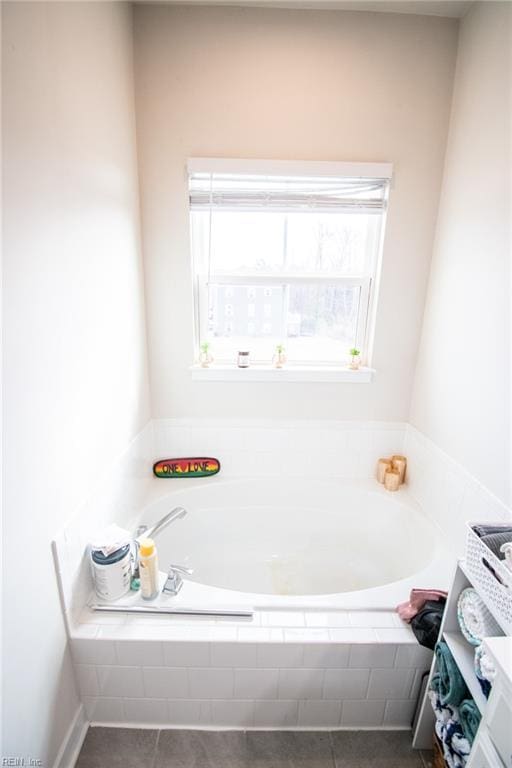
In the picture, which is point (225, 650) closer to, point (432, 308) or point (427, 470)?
point (427, 470)

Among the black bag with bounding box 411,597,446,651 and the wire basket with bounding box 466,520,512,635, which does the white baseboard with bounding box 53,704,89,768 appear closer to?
the black bag with bounding box 411,597,446,651

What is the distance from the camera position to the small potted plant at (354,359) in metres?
1.77

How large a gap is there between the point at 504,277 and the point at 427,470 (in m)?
0.93

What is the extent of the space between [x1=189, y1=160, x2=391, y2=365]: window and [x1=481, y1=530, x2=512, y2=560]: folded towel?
1134 millimetres

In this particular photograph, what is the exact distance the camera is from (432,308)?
63.8 inches

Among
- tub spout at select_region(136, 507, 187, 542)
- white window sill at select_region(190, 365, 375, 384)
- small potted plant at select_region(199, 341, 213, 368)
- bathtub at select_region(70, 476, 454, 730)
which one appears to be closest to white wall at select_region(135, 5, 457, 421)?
small potted plant at select_region(199, 341, 213, 368)

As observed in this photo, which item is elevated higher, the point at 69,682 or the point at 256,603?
the point at 256,603

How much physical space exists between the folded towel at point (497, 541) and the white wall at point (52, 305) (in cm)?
117

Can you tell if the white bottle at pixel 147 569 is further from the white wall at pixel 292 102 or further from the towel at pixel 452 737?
the white wall at pixel 292 102

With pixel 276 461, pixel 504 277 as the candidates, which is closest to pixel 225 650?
pixel 276 461

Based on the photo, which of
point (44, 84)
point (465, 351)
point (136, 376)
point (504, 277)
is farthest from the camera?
point (136, 376)

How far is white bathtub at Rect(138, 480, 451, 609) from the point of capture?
1.61 meters

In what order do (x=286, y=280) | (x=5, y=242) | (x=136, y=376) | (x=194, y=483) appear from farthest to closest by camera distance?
1. (x=194, y=483)
2. (x=286, y=280)
3. (x=136, y=376)
4. (x=5, y=242)

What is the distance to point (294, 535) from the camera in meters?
1.86
